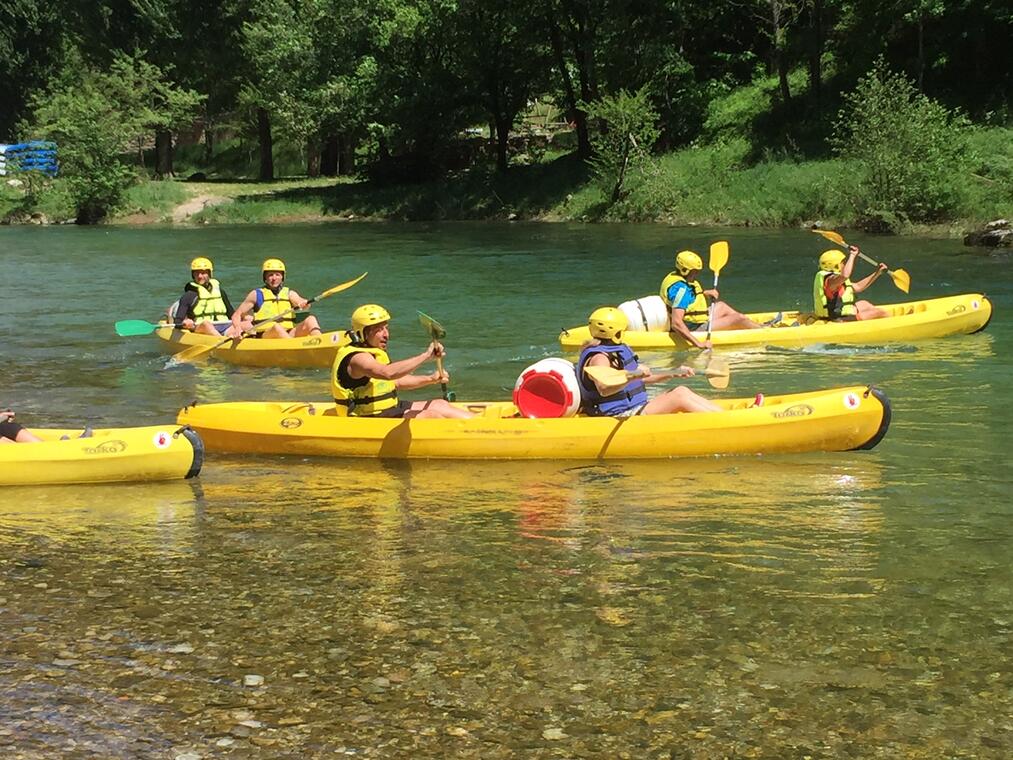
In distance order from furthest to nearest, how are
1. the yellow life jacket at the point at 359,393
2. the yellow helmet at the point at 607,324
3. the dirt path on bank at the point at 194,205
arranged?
the dirt path on bank at the point at 194,205
the yellow life jacket at the point at 359,393
the yellow helmet at the point at 607,324

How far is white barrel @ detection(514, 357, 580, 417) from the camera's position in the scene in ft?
27.0

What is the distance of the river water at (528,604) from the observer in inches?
169

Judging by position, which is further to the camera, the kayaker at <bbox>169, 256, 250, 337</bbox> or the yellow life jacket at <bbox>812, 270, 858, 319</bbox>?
the kayaker at <bbox>169, 256, 250, 337</bbox>

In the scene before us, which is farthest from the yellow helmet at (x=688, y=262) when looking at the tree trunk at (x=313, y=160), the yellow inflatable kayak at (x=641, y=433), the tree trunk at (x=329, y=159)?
the tree trunk at (x=313, y=160)

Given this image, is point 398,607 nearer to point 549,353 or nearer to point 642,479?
point 642,479

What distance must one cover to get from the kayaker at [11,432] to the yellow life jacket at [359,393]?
6.58 ft

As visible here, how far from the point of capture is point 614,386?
7996mm

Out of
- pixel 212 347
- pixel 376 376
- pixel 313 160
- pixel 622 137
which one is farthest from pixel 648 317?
pixel 313 160

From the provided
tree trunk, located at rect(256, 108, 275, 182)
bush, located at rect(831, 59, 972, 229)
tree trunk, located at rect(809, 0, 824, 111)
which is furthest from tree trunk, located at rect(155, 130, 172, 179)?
bush, located at rect(831, 59, 972, 229)

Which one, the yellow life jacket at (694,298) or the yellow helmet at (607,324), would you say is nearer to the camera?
the yellow helmet at (607,324)

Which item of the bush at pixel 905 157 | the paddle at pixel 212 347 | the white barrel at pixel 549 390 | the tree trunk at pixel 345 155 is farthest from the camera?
the tree trunk at pixel 345 155

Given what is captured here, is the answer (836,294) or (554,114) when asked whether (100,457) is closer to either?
(836,294)

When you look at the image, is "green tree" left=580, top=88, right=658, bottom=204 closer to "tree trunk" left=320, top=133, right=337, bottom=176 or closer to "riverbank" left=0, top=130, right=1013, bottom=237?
"riverbank" left=0, top=130, right=1013, bottom=237

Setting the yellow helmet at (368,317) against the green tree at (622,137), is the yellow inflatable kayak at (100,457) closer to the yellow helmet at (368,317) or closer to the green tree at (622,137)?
the yellow helmet at (368,317)
